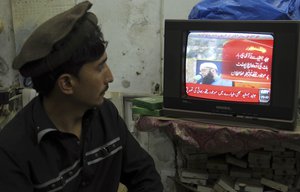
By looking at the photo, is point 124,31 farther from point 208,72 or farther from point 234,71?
point 234,71

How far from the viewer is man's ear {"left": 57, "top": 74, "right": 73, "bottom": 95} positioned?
3.71 feet

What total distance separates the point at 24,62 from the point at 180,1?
61.5 inches

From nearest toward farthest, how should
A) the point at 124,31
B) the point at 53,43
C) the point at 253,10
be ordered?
the point at 53,43 → the point at 253,10 → the point at 124,31

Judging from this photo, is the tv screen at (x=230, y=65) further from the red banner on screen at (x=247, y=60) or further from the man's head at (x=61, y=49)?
the man's head at (x=61, y=49)

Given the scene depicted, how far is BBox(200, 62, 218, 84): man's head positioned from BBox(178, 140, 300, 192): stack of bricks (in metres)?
0.54

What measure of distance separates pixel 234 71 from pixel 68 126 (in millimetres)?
1011

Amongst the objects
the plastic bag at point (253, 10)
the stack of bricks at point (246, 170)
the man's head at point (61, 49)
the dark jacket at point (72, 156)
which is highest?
the plastic bag at point (253, 10)

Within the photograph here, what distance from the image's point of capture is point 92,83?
1.17m

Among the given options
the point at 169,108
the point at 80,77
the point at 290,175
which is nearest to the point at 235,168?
the point at 290,175

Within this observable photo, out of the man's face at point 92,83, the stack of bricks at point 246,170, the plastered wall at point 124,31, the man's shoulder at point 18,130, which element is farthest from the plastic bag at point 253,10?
the man's shoulder at point 18,130

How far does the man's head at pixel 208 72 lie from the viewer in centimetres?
199

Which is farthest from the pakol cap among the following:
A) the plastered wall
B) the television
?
the plastered wall

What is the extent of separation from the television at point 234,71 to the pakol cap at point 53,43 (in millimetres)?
973

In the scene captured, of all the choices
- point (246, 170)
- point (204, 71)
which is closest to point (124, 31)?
point (204, 71)
